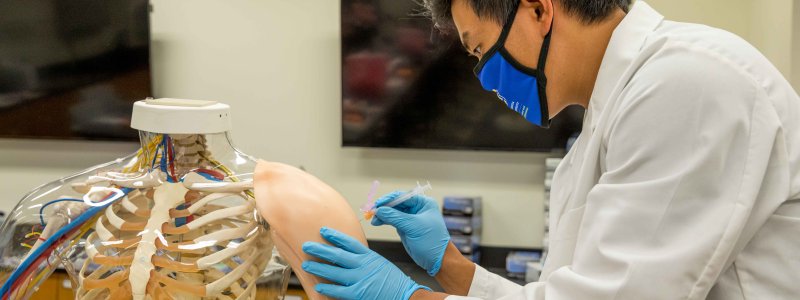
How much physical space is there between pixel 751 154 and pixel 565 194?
403 mm

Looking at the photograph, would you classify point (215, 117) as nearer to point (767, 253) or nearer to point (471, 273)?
point (471, 273)

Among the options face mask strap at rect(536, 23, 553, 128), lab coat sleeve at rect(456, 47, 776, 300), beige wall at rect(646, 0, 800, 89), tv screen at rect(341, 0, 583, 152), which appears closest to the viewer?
lab coat sleeve at rect(456, 47, 776, 300)

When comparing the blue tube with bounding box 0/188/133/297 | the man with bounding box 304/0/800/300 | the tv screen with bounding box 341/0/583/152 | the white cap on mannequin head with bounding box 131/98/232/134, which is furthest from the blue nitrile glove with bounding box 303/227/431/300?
the tv screen with bounding box 341/0/583/152

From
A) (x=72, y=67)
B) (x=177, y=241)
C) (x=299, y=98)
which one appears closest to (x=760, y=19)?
(x=299, y=98)

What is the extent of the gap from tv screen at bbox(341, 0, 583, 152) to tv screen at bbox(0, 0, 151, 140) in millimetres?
865

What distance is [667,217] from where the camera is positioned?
99 centimetres

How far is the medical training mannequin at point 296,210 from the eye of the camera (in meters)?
1.19

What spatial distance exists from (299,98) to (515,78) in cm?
193

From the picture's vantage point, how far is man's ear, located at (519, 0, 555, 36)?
1211mm

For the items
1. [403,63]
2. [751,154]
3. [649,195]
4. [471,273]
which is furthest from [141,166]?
[403,63]

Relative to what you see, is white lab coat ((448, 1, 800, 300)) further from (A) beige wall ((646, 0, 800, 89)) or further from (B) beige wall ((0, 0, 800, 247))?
(B) beige wall ((0, 0, 800, 247))

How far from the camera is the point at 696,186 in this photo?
970 mm

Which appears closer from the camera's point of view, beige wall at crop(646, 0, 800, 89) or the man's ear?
the man's ear

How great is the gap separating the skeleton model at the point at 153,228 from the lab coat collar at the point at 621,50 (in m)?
0.57
